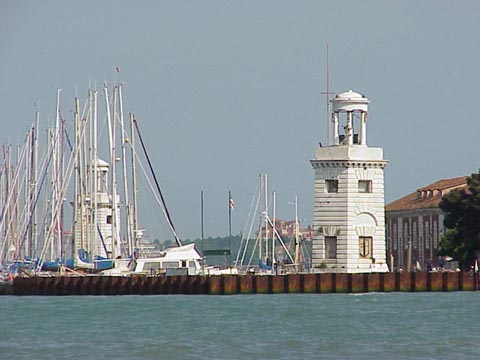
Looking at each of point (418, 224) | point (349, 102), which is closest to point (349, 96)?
point (349, 102)

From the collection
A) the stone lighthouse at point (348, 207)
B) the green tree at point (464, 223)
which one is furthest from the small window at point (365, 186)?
the green tree at point (464, 223)

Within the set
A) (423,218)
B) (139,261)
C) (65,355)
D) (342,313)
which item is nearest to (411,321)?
(342,313)

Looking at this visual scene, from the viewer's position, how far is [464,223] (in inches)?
4154

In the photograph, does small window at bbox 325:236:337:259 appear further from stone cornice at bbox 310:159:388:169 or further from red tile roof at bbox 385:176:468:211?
red tile roof at bbox 385:176:468:211

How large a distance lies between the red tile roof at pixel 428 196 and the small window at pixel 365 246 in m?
42.1

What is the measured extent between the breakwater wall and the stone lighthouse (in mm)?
3545

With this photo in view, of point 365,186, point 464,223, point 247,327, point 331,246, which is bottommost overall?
point 247,327

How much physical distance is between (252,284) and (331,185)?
7.01 meters

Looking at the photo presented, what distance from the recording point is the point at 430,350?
51531 mm

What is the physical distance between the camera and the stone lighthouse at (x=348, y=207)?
90.6m

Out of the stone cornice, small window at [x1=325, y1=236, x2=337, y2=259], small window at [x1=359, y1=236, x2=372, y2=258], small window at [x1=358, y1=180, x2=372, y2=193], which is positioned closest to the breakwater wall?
small window at [x1=359, y1=236, x2=372, y2=258]

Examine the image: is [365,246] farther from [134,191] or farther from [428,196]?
[428,196]

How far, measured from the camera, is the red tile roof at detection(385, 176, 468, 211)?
136 meters

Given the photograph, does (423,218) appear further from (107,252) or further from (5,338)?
(5,338)
